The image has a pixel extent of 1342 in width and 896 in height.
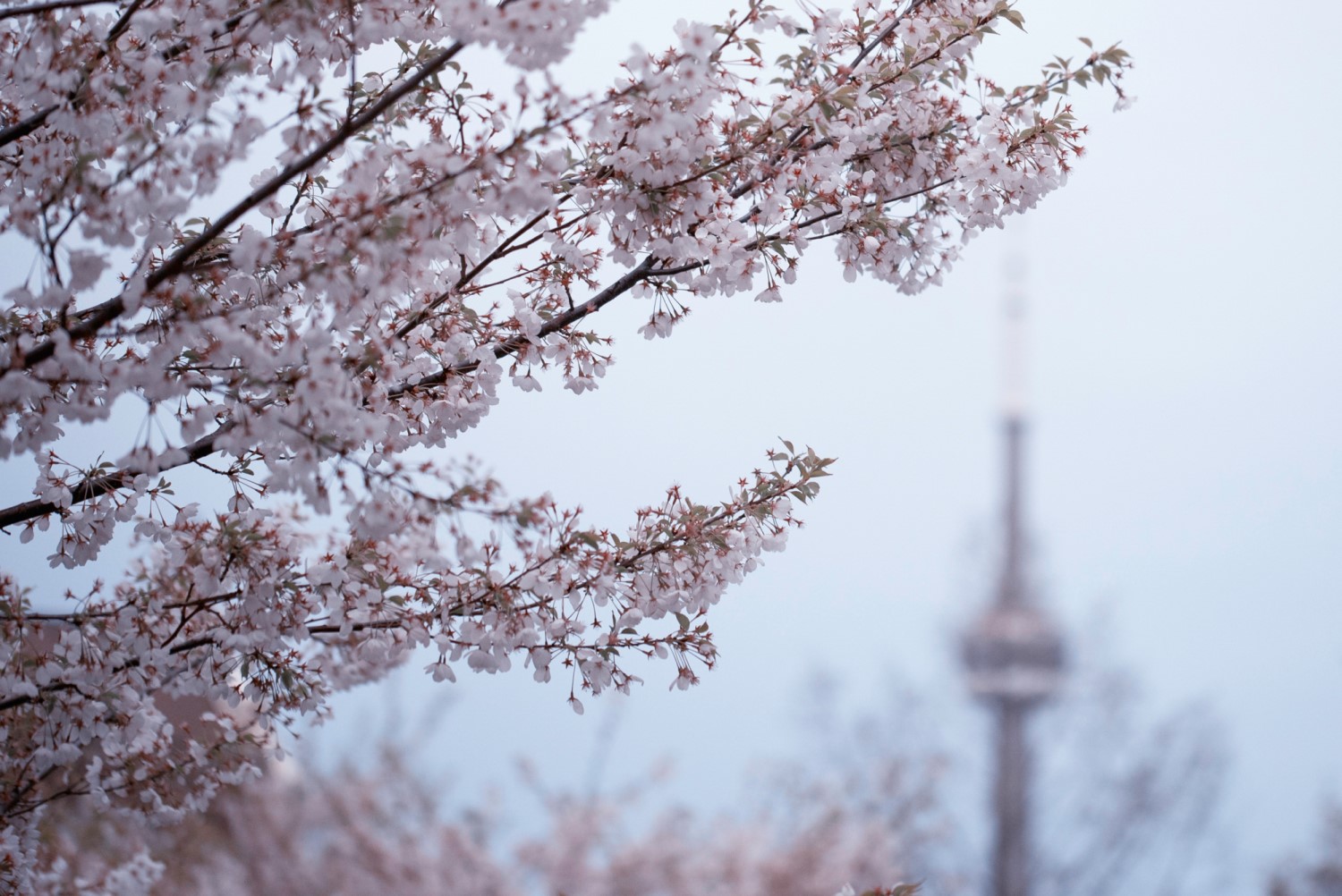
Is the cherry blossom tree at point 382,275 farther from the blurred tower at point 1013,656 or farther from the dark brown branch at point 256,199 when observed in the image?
the blurred tower at point 1013,656

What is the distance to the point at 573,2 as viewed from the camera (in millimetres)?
1281

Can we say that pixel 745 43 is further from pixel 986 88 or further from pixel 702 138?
pixel 986 88

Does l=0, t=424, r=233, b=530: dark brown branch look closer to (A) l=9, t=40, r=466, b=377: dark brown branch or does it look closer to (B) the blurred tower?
(A) l=9, t=40, r=466, b=377: dark brown branch

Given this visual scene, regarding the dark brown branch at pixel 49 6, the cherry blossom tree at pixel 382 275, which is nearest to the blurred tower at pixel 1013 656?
the cherry blossom tree at pixel 382 275

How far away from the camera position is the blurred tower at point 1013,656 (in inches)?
372

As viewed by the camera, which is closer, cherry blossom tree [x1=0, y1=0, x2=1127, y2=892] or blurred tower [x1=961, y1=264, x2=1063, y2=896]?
cherry blossom tree [x1=0, y1=0, x2=1127, y2=892]

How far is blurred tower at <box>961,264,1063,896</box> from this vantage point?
9461 mm

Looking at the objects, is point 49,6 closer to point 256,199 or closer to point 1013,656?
point 256,199

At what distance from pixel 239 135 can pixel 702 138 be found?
24.0 inches

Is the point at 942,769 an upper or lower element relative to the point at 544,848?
upper

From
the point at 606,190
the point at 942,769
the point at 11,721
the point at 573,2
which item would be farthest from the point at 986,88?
the point at 942,769

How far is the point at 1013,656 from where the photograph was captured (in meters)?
13.6

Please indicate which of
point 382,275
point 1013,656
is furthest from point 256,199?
point 1013,656

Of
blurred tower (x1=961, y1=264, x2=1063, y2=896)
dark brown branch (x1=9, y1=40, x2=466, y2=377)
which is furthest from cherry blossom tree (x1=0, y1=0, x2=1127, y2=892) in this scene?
blurred tower (x1=961, y1=264, x2=1063, y2=896)
